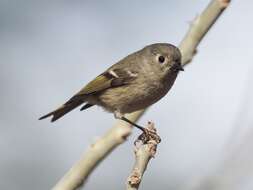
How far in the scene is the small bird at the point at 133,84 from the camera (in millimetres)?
2898

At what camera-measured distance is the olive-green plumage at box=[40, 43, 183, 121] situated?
290 cm

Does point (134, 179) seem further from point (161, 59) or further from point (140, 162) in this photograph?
point (161, 59)

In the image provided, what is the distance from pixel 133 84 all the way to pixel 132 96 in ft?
0.29

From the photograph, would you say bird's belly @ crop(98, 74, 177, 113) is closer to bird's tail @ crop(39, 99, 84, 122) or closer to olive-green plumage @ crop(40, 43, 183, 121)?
olive-green plumage @ crop(40, 43, 183, 121)

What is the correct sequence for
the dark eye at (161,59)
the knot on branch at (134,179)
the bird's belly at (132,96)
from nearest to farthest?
the knot on branch at (134,179), the bird's belly at (132,96), the dark eye at (161,59)

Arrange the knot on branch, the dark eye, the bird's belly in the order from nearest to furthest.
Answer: the knot on branch, the bird's belly, the dark eye

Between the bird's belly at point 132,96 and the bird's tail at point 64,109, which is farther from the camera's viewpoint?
the bird's tail at point 64,109

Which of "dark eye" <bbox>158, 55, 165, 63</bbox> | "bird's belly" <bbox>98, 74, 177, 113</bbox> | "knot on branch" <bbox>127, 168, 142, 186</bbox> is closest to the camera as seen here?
"knot on branch" <bbox>127, 168, 142, 186</bbox>

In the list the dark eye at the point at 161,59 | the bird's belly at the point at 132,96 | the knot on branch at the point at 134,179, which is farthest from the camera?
the dark eye at the point at 161,59

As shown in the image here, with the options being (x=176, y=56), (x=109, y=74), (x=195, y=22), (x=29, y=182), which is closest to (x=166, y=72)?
(x=176, y=56)

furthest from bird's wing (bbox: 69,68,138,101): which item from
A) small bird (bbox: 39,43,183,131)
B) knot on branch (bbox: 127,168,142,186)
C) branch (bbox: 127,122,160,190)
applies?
knot on branch (bbox: 127,168,142,186)

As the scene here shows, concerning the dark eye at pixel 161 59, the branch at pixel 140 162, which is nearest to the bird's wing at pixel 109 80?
the dark eye at pixel 161 59

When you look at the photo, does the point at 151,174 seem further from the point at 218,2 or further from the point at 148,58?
the point at 218,2

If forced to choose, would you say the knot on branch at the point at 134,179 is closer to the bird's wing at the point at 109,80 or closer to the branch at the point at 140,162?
the branch at the point at 140,162
